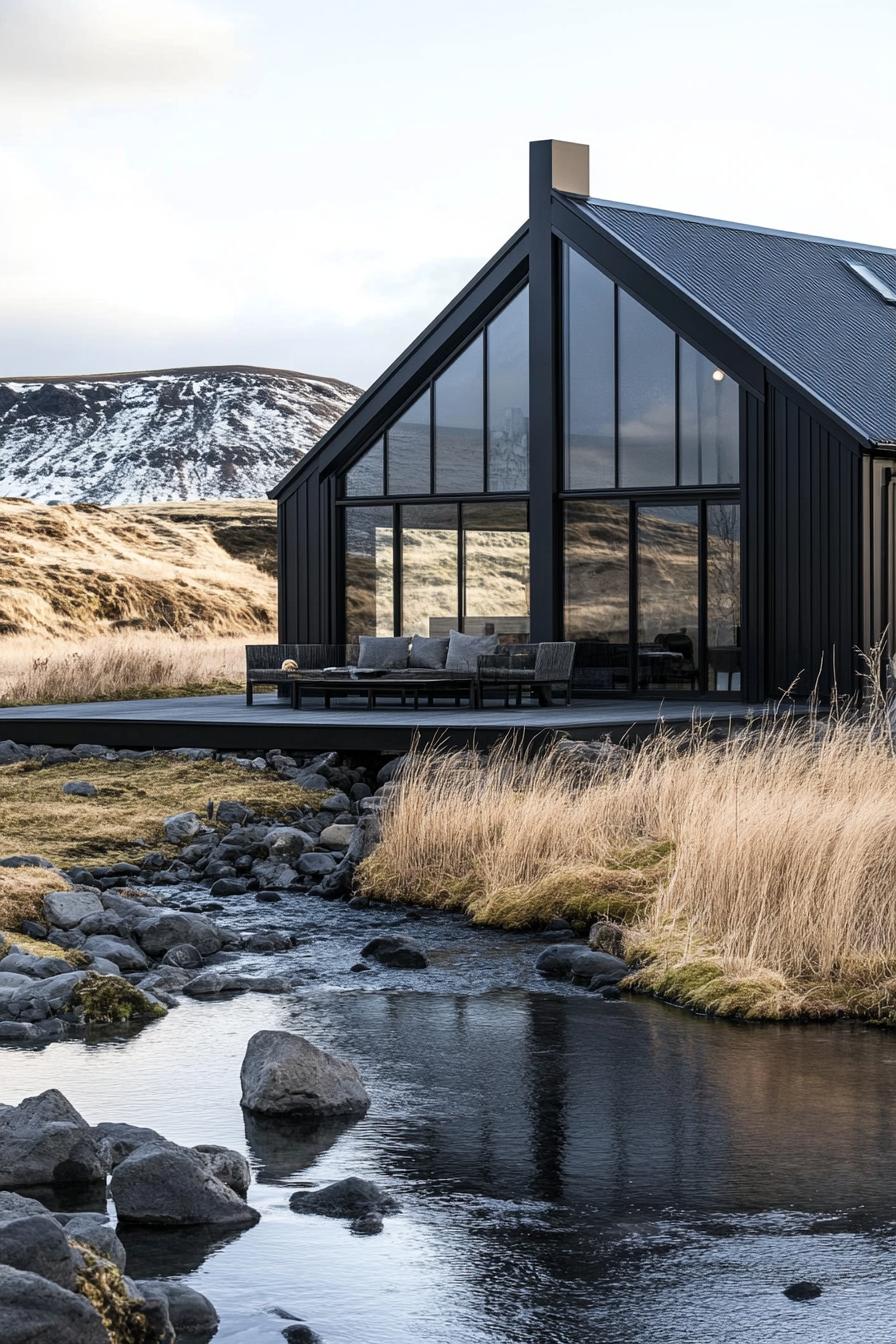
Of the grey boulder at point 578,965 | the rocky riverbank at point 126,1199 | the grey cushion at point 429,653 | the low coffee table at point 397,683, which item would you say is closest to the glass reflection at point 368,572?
the grey cushion at point 429,653

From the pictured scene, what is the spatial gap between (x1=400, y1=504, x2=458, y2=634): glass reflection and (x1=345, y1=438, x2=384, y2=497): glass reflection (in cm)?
55

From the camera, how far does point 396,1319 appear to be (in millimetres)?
4719

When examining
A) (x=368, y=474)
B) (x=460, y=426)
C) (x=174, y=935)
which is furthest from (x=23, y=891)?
(x=368, y=474)

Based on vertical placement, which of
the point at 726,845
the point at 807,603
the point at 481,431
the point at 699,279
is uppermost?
the point at 699,279

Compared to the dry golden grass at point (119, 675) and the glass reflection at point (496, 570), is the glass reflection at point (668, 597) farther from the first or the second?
the dry golden grass at point (119, 675)

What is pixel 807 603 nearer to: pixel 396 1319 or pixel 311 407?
pixel 396 1319

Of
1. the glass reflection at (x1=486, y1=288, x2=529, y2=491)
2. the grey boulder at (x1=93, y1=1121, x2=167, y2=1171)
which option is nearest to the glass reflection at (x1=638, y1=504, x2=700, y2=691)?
the glass reflection at (x1=486, y1=288, x2=529, y2=491)

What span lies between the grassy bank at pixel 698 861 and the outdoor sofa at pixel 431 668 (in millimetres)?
4252

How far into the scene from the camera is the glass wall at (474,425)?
65.8ft

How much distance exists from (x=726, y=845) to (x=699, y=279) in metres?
11.1

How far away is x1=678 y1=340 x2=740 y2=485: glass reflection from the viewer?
714 inches

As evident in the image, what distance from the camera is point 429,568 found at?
20.5 m

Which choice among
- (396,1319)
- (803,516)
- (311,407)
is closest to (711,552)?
(803,516)

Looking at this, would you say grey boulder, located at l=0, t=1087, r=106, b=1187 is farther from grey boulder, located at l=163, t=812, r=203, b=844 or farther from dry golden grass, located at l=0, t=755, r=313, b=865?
grey boulder, located at l=163, t=812, r=203, b=844
